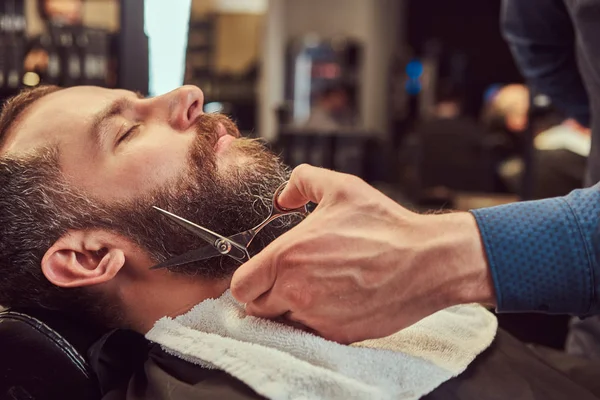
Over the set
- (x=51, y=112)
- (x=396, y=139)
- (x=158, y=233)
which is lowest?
(x=396, y=139)

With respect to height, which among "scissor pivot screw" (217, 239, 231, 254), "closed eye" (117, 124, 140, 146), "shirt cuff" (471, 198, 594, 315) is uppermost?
"closed eye" (117, 124, 140, 146)

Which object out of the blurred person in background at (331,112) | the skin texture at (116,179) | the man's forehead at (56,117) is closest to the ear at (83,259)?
the skin texture at (116,179)

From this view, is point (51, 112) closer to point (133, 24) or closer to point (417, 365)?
point (133, 24)

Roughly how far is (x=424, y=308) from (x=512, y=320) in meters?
1.79

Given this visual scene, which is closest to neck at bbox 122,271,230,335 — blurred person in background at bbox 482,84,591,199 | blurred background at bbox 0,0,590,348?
blurred background at bbox 0,0,590,348

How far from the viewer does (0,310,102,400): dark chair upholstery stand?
43.5 inches

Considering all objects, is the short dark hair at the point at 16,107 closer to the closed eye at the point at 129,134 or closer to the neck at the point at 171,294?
the closed eye at the point at 129,134

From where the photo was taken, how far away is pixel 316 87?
33.7 feet

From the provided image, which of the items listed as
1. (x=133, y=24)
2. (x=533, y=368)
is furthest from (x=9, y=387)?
(x=133, y=24)

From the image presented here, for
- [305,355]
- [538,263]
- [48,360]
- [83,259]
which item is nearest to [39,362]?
[48,360]

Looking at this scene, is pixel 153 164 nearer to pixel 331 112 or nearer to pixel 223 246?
pixel 223 246

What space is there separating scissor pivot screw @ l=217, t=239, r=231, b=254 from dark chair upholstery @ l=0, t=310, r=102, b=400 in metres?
0.29

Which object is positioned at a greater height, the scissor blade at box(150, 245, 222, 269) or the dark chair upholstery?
the scissor blade at box(150, 245, 222, 269)

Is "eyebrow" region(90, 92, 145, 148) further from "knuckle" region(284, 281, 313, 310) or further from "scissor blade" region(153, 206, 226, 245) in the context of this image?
"knuckle" region(284, 281, 313, 310)
